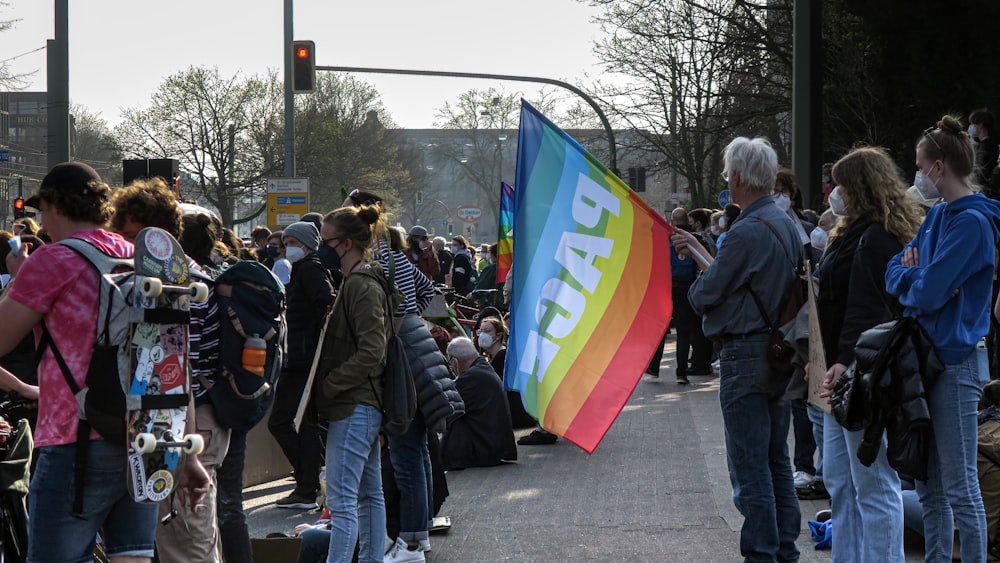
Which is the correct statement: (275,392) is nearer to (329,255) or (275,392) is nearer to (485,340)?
(329,255)

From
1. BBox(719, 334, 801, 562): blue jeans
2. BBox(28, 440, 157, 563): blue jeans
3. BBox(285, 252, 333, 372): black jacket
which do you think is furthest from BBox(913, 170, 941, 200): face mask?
BBox(285, 252, 333, 372): black jacket

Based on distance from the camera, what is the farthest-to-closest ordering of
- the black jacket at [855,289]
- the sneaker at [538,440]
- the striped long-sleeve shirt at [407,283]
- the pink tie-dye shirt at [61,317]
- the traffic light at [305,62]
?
the traffic light at [305,62], the sneaker at [538,440], the striped long-sleeve shirt at [407,283], the black jacket at [855,289], the pink tie-dye shirt at [61,317]

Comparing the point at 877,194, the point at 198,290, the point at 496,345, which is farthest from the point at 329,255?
the point at 496,345

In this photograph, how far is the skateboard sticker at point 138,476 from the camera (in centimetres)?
382

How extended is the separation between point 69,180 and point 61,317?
463 millimetres

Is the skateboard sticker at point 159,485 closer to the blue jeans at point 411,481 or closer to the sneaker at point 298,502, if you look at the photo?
the blue jeans at point 411,481

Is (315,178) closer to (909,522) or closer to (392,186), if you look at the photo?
(392,186)

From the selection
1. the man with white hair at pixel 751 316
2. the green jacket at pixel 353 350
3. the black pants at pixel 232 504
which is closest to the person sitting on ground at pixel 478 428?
the green jacket at pixel 353 350

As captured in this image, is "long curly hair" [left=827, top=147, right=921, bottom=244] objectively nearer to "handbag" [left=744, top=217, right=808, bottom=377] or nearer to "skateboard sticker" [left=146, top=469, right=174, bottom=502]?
"handbag" [left=744, top=217, right=808, bottom=377]

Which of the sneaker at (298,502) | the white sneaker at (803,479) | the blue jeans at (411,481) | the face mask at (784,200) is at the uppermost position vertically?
the face mask at (784,200)

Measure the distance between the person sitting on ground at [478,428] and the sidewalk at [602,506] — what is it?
0.14 meters

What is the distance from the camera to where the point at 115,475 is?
12.8 ft

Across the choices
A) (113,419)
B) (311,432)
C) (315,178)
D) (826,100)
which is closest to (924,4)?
(826,100)

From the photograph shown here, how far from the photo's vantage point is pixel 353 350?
5.88 meters
